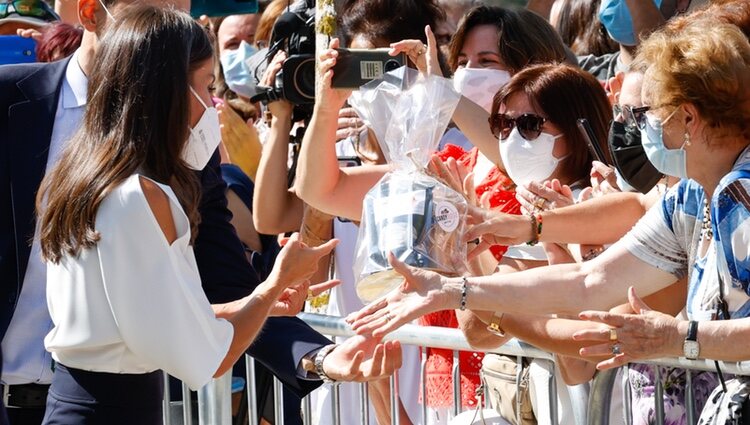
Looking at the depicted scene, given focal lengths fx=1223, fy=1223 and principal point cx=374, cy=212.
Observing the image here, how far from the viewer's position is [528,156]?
13.3ft

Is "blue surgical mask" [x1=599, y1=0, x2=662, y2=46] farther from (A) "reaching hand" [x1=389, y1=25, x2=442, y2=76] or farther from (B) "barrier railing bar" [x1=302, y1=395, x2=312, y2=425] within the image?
(B) "barrier railing bar" [x1=302, y1=395, x2=312, y2=425]

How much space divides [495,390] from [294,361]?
67cm

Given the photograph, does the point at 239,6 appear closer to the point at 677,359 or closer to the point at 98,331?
the point at 98,331

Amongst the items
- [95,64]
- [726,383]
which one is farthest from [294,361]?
[726,383]

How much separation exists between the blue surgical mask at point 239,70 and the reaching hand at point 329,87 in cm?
278

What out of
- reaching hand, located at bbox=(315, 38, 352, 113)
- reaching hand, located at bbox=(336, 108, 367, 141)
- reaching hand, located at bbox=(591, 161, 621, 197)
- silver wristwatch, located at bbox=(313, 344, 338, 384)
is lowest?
silver wristwatch, located at bbox=(313, 344, 338, 384)

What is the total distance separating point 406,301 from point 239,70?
162 inches

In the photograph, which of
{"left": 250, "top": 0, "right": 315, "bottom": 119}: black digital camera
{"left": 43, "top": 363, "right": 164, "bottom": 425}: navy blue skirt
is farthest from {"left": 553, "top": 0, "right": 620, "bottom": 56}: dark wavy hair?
{"left": 43, "top": 363, "right": 164, "bottom": 425}: navy blue skirt

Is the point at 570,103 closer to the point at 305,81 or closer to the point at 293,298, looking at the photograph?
the point at 293,298

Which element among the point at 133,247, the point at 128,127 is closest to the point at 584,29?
the point at 128,127

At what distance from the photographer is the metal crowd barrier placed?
3.45m

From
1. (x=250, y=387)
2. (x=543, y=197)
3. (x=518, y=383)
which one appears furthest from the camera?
(x=250, y=387)

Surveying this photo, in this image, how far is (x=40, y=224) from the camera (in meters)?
3.53

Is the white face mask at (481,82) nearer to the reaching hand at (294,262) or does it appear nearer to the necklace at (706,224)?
the reaching hand at (294,262)
